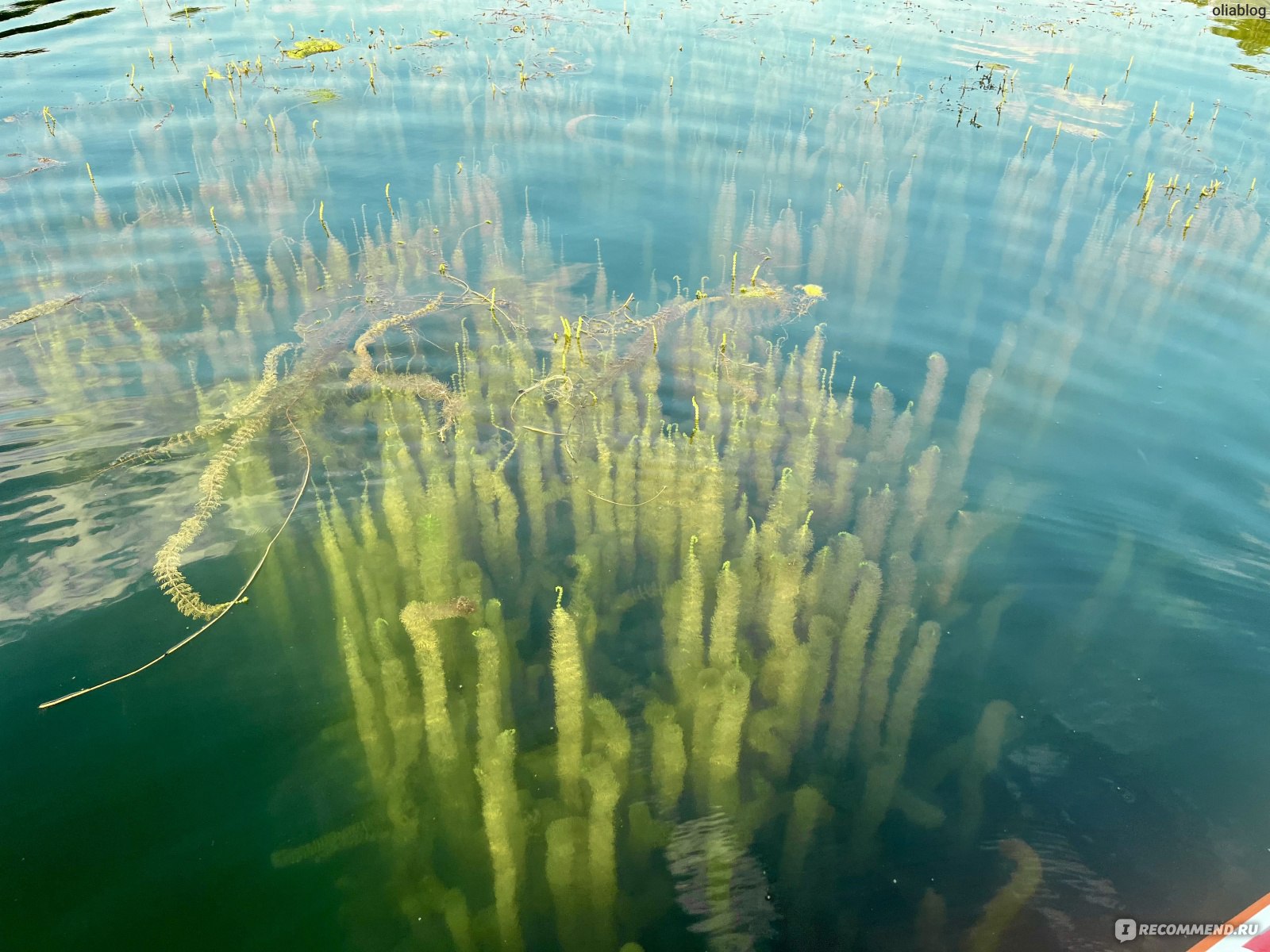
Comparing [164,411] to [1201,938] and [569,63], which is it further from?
[569,63]

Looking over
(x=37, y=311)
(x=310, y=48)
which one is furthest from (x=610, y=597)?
(x=310, y=48)

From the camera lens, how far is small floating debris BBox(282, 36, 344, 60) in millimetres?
11328

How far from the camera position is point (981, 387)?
5816mm

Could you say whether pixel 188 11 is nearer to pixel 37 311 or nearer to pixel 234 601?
pixel 37 311

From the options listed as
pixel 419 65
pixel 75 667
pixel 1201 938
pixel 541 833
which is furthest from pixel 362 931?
pixel 419 65

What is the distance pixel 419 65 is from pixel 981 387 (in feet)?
29.8

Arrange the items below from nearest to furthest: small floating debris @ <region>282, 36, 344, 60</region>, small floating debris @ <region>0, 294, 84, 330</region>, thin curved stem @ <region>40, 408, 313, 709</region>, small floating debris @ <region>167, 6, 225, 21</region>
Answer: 1. thin curved stem @ <region>40, 408, 313, 709</region>
2. small floating debris @ <region>0, 294, 84, 330</region>
3. small floating debris @ <region>282, 36, 344, 60</region>
4. small floating debris @ <region>167, 6, 225, 21</region>

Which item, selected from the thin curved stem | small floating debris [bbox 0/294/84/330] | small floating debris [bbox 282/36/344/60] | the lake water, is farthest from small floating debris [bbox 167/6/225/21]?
the thin curved stem

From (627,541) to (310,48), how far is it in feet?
33.8

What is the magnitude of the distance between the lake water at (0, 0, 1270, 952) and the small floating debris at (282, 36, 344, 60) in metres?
2.80

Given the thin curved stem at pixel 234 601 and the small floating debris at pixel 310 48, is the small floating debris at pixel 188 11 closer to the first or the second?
the small floating debris at pixel 310 48

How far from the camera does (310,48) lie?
11516 mm

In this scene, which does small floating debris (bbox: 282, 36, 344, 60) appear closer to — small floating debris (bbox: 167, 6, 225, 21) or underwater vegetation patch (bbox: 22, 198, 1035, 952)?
small floating debris (bbox: 167, 6, 225, 21)

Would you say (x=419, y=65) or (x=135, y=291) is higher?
(x=419, y=65)
